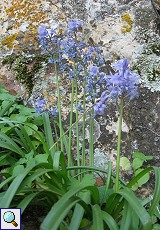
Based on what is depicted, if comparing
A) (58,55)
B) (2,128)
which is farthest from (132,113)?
(2,128)

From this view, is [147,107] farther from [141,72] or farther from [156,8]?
[156,8]

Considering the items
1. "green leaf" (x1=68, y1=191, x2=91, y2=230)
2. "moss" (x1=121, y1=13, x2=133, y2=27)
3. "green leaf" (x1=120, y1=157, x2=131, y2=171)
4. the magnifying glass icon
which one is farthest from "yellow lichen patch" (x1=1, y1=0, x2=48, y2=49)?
the magnifying glass icon

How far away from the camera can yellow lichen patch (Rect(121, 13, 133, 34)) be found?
331 centimetres

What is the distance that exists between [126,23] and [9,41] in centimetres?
93

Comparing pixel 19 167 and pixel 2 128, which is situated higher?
pixel 2 128

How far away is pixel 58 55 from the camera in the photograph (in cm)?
277

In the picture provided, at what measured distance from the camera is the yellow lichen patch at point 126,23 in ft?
10.9

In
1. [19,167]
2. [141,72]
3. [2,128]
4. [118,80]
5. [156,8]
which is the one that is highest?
Answer: [156,8]

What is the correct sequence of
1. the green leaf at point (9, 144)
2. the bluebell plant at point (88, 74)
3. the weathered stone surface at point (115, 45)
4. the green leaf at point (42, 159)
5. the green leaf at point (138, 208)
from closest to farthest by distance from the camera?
1. the green leaf at point (138, 208)
2. the bluebell plant at point (88, 74)
3. the green leaf at point (42, 159)
4. the green leaf at point (9, 144)
5. the weathered stone surface at point (115, 45)

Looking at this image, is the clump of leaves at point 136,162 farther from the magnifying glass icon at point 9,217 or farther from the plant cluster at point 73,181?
the magnifying glass icon at point 9,217

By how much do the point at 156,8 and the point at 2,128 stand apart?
1535 mm

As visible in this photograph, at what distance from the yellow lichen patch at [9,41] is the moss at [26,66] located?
4.2 inches

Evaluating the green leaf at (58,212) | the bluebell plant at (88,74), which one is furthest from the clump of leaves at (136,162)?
the green leaf at (58,212)

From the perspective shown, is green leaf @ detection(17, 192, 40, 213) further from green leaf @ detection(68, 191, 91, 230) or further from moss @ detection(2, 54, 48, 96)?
moss @ detection(2, 54, 48, 96)
